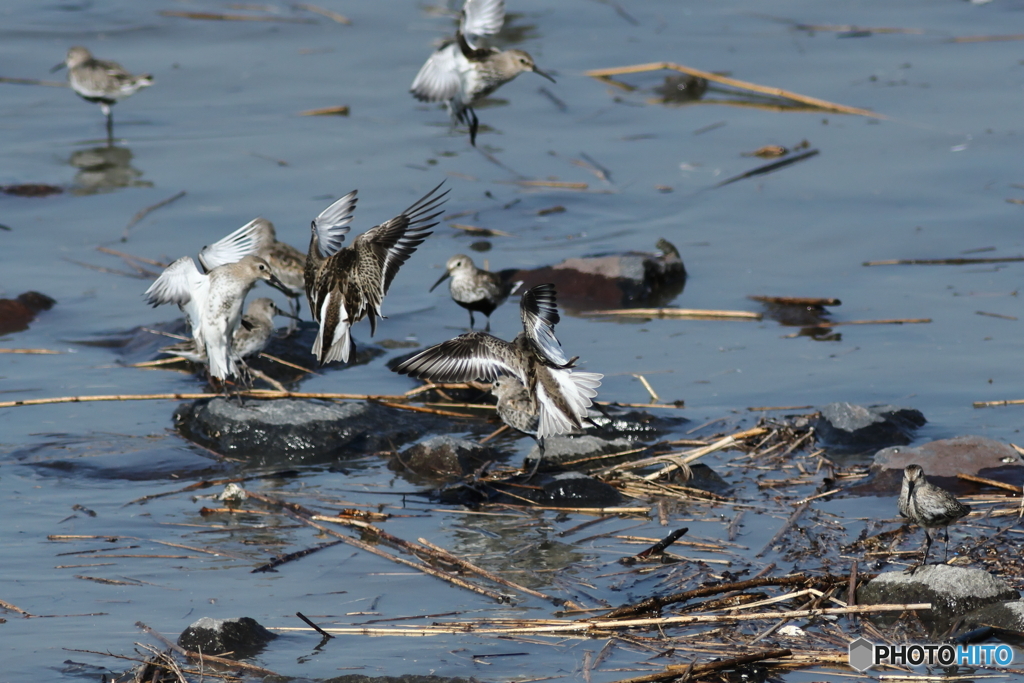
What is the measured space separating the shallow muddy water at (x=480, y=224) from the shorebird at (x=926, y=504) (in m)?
0.48

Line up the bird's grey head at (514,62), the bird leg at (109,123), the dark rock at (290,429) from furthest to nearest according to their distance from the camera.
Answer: the bird leg at (109,123), the bird's grey head at (514,62), the dark rock at (290,429)

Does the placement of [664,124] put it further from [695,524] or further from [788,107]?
[695,524]

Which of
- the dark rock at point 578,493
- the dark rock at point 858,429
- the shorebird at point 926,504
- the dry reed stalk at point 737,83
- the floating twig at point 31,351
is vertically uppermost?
the dry reed stalk at point 737,83

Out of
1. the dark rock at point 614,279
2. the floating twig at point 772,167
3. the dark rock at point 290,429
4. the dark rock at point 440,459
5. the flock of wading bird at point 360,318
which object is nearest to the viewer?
the flock of wading bird at point 360,318

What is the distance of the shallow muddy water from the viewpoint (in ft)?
17.2

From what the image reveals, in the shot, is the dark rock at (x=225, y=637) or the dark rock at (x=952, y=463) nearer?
the dark rock at (x=225, y=637)

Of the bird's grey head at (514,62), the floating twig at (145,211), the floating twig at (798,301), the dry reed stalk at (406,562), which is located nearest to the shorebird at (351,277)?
the dry reed stalk at (406,562)

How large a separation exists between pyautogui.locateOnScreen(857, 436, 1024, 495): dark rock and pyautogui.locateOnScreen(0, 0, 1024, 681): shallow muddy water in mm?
360

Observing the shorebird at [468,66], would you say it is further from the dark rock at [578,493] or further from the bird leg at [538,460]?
the dark rock at [578,493]

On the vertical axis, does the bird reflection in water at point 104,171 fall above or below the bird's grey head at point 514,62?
below

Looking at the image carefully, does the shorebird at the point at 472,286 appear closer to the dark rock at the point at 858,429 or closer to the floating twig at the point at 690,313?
the floating twig at the point at 690,313

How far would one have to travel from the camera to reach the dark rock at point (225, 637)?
14.5 ft

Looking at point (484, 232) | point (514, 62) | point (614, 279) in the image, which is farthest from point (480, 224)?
point (614, 279)

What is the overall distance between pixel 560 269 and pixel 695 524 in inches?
165
